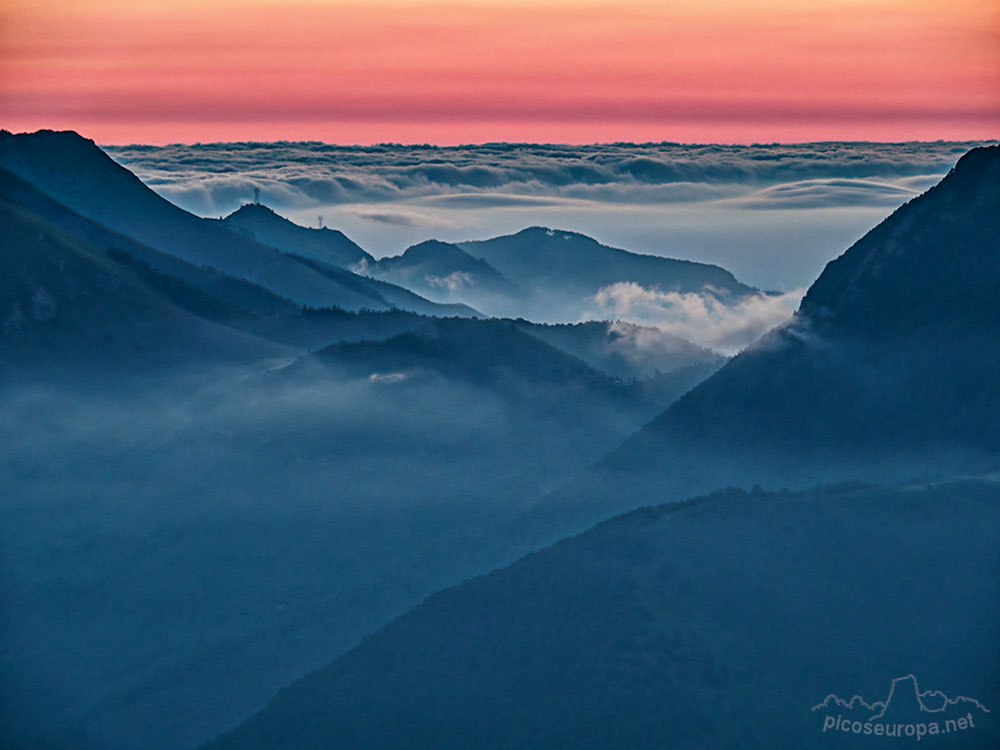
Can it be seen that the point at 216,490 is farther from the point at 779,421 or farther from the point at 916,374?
the point at 916,374

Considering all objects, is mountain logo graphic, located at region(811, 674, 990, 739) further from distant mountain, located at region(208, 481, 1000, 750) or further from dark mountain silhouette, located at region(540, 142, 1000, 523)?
dark mountain silhouette, located at region(540, 142, 1000, 523)

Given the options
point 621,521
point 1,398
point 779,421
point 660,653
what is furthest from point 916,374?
point 1,398

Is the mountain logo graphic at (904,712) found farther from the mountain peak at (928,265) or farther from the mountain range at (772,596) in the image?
the mountain peak at (928,265)

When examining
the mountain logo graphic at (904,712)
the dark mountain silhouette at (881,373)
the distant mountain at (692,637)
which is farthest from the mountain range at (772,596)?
the mountain logo graphic at (904,712)

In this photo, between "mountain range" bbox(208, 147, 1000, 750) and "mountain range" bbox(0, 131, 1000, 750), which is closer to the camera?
"mountain range" bbox(208, 147, 1000, 750)

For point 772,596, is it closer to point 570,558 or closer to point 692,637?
point 692,637

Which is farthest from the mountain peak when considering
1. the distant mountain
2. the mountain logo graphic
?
the mountain logo graphic
